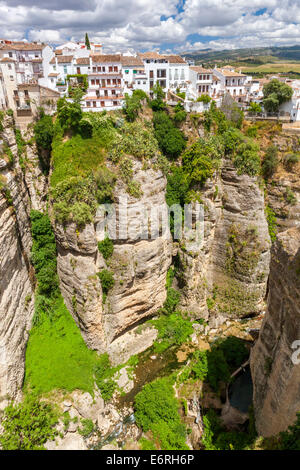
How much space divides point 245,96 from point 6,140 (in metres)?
35.1

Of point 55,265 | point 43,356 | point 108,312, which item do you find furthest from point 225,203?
point 43,356

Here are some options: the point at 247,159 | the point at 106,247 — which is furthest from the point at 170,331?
the point at 247,159

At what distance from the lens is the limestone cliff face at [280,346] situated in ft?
38.1

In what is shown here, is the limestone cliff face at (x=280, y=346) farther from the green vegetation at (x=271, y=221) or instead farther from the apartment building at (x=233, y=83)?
the apartment building at (x=233, y=83)

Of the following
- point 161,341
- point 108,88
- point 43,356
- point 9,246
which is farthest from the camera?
point 108,88

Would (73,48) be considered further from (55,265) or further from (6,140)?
(55,265)

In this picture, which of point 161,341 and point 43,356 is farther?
point 161,341

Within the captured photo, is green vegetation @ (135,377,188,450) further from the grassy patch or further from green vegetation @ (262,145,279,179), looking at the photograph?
green vegetation @ (262,145,279,179)

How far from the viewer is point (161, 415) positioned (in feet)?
60.4

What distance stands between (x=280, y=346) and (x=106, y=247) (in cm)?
1316

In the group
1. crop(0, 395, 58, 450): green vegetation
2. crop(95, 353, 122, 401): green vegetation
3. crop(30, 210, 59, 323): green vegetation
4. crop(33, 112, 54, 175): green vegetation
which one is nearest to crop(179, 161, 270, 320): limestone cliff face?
crop(95, 353, 122, 401): green vegetation

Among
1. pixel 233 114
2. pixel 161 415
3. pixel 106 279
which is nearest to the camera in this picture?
pixel 161 415

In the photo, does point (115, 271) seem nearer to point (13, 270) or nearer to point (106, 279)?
point (106, 279)
